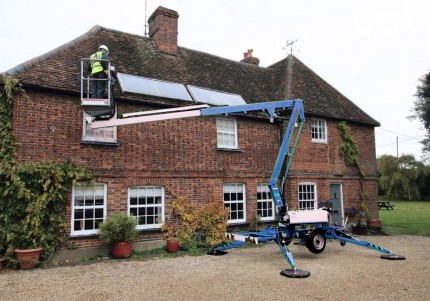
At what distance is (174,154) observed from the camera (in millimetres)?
12727

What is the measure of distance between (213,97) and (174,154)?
10.4 feet

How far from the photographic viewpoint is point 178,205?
12414mm

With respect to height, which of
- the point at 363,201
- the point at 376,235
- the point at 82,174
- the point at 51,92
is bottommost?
the point at 376,235

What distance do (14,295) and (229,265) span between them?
208 inches

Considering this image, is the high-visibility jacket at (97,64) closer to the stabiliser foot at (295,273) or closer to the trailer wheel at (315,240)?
the stabiliser foot at (295,273)

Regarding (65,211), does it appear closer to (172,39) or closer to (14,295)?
(14,295)

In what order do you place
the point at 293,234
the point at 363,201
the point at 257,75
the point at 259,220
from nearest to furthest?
the point at 293,234 < the point at 259,220 < the point at 363,201 < the point at 257,75

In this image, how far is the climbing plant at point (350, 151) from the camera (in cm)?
1730

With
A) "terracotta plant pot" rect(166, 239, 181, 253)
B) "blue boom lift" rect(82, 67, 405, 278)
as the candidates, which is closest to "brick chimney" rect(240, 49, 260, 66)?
"blue boom lift" rect(82, 67, 405, 278)

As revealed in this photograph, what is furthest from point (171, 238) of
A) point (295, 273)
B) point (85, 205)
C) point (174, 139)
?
point (295, 273)

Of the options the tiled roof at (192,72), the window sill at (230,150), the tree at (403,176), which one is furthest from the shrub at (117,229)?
the tree at (403,176)

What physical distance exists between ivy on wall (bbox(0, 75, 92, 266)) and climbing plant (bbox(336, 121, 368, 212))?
42.7ft

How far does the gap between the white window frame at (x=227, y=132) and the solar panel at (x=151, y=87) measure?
1768 mm

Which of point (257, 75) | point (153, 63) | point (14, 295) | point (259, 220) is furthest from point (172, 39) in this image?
point (14, 295)
